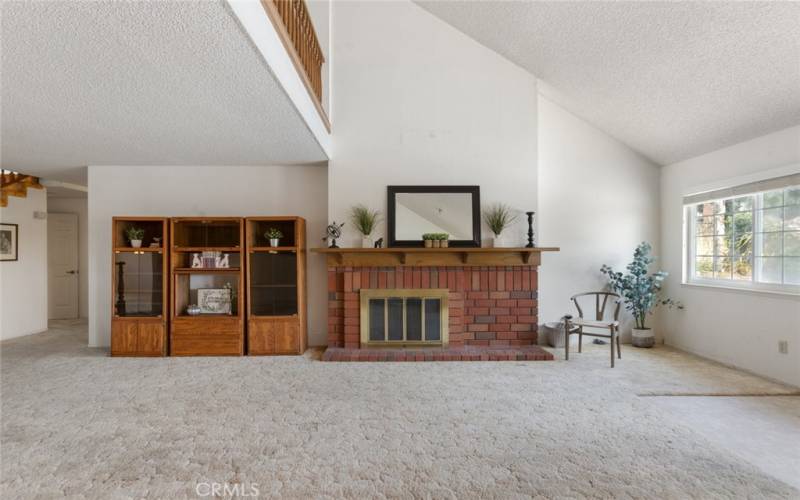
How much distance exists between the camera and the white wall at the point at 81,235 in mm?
7145

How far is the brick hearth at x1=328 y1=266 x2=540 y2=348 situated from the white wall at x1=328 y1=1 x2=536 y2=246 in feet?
1.48

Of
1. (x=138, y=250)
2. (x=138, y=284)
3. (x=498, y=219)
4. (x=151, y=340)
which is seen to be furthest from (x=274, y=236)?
(x=498, y=219)

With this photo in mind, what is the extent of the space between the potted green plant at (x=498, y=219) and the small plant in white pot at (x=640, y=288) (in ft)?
4.39

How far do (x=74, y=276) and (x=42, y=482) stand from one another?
6.55 meters

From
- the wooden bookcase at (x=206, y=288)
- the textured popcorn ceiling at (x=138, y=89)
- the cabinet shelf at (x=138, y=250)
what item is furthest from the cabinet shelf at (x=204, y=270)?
the textured popcorn ceiling at (x=138, y=89)

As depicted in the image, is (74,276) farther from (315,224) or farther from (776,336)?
(776,336)

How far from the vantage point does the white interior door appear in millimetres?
7008

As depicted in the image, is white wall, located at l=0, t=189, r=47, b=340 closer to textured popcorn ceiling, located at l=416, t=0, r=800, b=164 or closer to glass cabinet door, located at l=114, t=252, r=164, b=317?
glass cabinet door, located at l=114, t=252, r=164, b=317

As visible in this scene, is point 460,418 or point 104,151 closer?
point 460,418

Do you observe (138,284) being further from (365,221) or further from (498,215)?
(498,215)

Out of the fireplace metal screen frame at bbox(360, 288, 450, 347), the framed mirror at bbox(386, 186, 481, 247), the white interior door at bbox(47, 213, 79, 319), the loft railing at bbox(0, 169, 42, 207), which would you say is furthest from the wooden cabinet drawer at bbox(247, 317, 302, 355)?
the white interior door at bbox(47, 213, 79, 319)

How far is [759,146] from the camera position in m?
3.63

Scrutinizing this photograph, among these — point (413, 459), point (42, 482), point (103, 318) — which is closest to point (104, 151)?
point (103, 318)

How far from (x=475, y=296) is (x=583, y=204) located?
1789 mm
